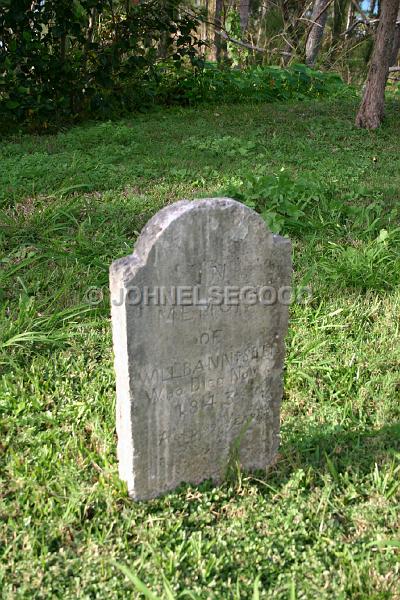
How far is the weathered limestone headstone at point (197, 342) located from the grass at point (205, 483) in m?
0.16

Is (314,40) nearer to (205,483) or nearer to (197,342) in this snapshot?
(197,342)

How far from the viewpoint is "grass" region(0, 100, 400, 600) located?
2.14m

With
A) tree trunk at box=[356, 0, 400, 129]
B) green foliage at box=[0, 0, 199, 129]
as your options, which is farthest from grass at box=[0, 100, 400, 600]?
green foliage at box=[0, 0, 199, 129]

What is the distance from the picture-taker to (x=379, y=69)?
7094mm

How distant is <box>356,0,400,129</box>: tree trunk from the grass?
1662 mm

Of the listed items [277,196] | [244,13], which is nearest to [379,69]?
[277,196]

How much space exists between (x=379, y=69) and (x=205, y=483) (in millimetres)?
6095

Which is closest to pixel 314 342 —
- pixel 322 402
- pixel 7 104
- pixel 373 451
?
pixel 322 402

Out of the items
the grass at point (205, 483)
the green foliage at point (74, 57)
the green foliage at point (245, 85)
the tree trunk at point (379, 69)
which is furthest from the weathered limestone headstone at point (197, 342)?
the green foliage at point (245, 85)

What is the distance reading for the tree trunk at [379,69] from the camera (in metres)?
6.84

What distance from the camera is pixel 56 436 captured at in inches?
109

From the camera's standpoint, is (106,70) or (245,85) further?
(245,85)

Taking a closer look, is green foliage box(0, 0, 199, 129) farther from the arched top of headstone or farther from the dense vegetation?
the arched top of headstone

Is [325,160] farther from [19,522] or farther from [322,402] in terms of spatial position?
[19,522]
